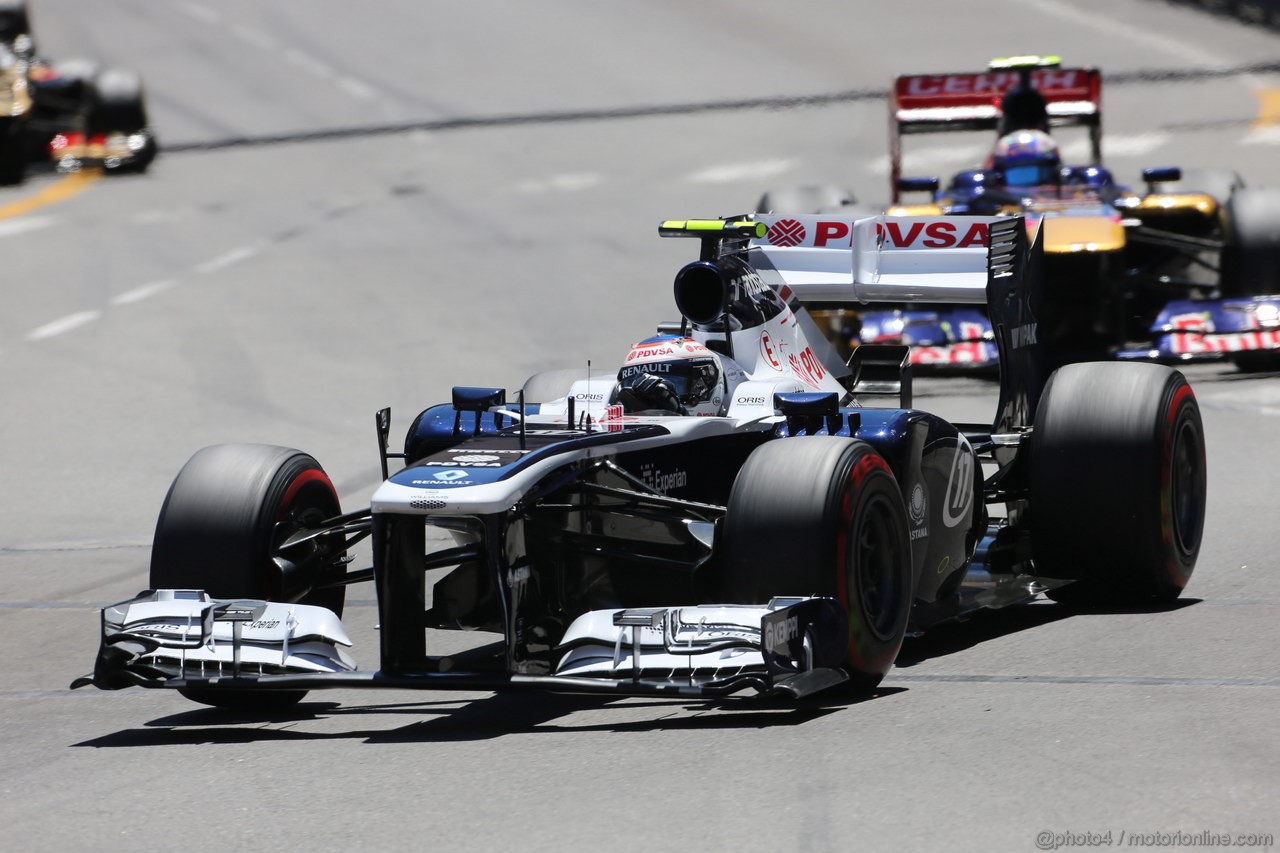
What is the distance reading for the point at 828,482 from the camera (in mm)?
7359

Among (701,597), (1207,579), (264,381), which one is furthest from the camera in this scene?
(264,381)

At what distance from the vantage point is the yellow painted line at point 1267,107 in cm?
2949

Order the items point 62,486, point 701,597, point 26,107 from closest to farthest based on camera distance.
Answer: point 701,597 → point 62,486 → point 26,107

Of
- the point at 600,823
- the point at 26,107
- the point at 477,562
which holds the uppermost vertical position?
the point at 26,107

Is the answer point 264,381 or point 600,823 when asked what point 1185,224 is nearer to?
point 264,381

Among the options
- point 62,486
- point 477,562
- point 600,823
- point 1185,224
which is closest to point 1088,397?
point 477,562

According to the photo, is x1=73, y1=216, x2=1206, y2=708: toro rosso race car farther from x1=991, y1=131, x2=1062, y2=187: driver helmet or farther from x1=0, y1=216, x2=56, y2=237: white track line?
x1=0, y1=216, x2=56, y2=237: white track line

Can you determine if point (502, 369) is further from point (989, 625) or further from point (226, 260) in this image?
point (989, 625)

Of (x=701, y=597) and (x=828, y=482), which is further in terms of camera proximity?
(x=701, y=597)

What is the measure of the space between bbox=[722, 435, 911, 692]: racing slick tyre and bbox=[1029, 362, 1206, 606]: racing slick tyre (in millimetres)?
1610

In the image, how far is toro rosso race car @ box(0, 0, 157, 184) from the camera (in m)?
27.3

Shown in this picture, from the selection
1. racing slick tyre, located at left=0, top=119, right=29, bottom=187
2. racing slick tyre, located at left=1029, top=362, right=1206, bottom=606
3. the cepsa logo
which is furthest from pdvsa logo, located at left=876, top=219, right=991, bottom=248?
racing slick tyre, located at left=0, top=119, right=29, bottom=187

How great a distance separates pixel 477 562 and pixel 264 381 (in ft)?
31.5

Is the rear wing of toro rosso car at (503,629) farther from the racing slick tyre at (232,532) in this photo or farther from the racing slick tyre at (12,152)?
the racing slick tyre at (12,152)
